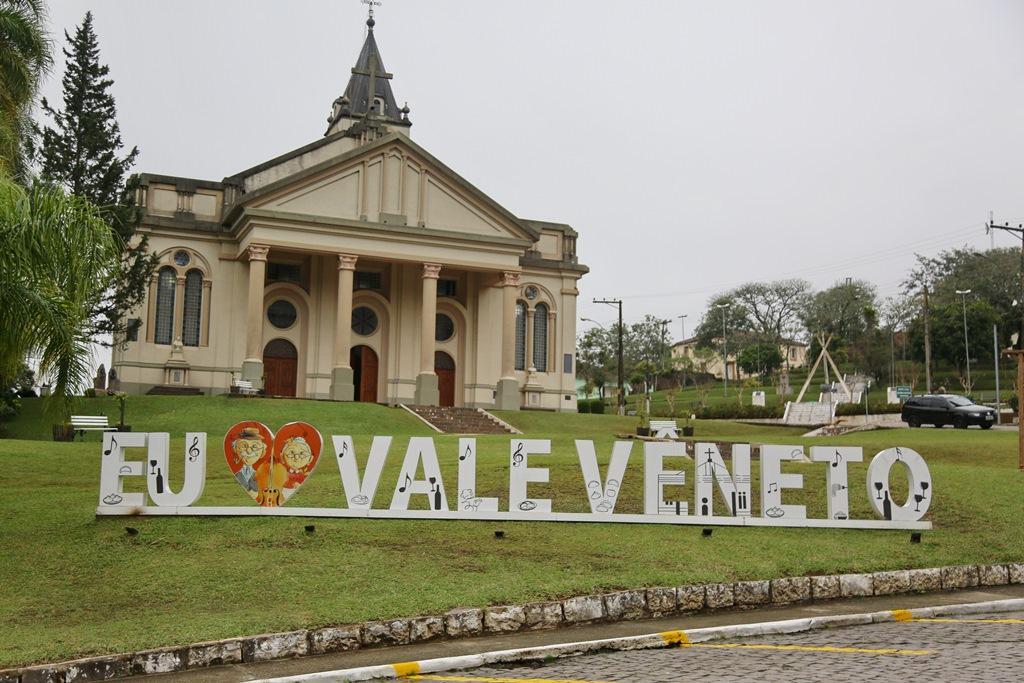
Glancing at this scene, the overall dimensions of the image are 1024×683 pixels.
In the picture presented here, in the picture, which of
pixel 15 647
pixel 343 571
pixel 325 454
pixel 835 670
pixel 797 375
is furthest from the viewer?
pixel 797 375

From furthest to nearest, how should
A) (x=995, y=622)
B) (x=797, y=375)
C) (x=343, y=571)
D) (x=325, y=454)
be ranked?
(x=797, y=375) → (x=325, y=454) → (x=343, y=571) → (x=995, y=622)

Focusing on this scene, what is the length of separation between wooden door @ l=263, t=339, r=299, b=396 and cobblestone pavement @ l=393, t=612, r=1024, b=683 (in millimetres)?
33630

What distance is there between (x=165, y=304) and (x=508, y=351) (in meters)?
13.7

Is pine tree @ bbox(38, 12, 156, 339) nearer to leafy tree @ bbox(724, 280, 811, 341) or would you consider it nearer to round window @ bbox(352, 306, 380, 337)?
round window @ bbox(352, 306, 380, 337)

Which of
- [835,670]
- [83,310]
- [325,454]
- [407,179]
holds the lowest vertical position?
[835,670]

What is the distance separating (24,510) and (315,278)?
28.2m

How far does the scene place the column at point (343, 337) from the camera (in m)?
37.8

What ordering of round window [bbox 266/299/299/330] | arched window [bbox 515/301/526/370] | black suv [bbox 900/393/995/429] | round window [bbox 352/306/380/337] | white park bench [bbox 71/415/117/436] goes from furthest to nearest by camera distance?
arched window [bbox 515/301/526/370]
round window [bbox 352/306/380/337]
round window [bbox 266/299/299/330]
black suv [bbox 900/393/995/429]
white park bench [bbox 71/415/117/436]

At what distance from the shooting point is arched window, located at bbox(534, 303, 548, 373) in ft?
148

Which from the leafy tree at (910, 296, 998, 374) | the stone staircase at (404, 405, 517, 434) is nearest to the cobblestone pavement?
the stone staircase at (404, 405, 517, 434)

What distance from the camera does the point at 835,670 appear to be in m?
7.61

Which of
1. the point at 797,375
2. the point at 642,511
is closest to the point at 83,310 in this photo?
the point at 642,511

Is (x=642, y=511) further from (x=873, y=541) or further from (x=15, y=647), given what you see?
(x=15, y=647)

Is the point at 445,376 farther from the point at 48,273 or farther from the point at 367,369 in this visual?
the point at 48,273
